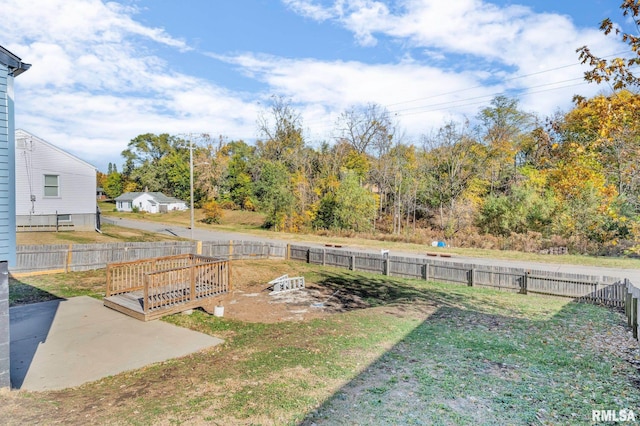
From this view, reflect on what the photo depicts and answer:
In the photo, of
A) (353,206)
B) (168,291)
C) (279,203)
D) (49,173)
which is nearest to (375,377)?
(168,291)

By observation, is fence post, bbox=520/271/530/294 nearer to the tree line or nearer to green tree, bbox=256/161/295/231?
the tree line

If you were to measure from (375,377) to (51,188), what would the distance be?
2627 cm

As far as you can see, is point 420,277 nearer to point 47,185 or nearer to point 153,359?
point 153,359

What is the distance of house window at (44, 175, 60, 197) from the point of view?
23.6 metres

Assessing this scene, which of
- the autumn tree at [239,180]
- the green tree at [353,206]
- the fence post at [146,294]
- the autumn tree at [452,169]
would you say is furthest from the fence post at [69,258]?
the autumn tree at [239,180]

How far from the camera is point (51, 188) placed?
78.2ft

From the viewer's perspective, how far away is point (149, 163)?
74.1 metres

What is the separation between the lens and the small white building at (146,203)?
192 feet

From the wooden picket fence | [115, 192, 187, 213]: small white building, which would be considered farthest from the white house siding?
[115, 192, 187, 213]: small white building

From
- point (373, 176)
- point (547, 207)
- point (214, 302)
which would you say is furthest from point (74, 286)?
point (373, 176)

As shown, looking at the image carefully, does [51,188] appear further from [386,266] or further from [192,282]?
[386,266]

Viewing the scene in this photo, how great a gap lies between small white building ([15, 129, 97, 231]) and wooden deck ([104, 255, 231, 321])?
16938mm

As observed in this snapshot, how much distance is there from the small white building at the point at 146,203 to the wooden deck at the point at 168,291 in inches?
2025

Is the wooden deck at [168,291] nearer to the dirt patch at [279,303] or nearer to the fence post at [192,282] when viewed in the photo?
the fence post at [192,282]
